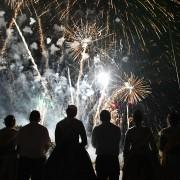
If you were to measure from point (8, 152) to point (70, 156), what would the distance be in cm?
111

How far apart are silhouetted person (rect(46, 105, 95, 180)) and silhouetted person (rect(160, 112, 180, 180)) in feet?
4.22

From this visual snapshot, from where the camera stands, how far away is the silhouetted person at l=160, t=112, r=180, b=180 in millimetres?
8086

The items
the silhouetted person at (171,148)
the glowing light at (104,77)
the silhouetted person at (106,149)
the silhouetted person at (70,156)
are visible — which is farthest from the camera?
the glowing light at (104,77)

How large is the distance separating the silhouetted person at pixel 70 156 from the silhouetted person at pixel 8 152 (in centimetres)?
66

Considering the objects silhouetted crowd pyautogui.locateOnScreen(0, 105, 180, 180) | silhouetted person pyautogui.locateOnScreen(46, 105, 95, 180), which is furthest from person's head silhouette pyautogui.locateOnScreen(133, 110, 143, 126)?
silhouetted person pyautogui.locateOnScreen(46, 105, 95, 180)

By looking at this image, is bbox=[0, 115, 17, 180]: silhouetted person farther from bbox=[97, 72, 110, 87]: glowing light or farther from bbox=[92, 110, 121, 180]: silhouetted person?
bbox=[97, 72, 110, 87]: glowing light

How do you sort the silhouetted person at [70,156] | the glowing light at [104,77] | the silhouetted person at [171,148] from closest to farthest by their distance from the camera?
the silhouetted person at [70,156] < the silhouetted person at [171,148] < the glowing light at [104,77]

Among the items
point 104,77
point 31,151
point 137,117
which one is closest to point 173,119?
point 137,117

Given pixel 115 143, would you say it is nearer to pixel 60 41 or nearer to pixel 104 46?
pixel 104 46

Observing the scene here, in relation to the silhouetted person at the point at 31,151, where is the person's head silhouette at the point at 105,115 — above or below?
above

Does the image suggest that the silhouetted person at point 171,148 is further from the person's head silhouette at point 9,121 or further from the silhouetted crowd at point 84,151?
the person's head silhouette at point 9,121

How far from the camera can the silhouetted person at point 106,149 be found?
8242 millimetres

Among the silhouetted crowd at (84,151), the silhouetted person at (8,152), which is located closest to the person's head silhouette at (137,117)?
the silhouetted crowd at (84,151)

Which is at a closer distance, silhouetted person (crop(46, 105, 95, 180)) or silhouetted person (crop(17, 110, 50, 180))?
silhouetted person (crop(46, 105, 95, 180))
